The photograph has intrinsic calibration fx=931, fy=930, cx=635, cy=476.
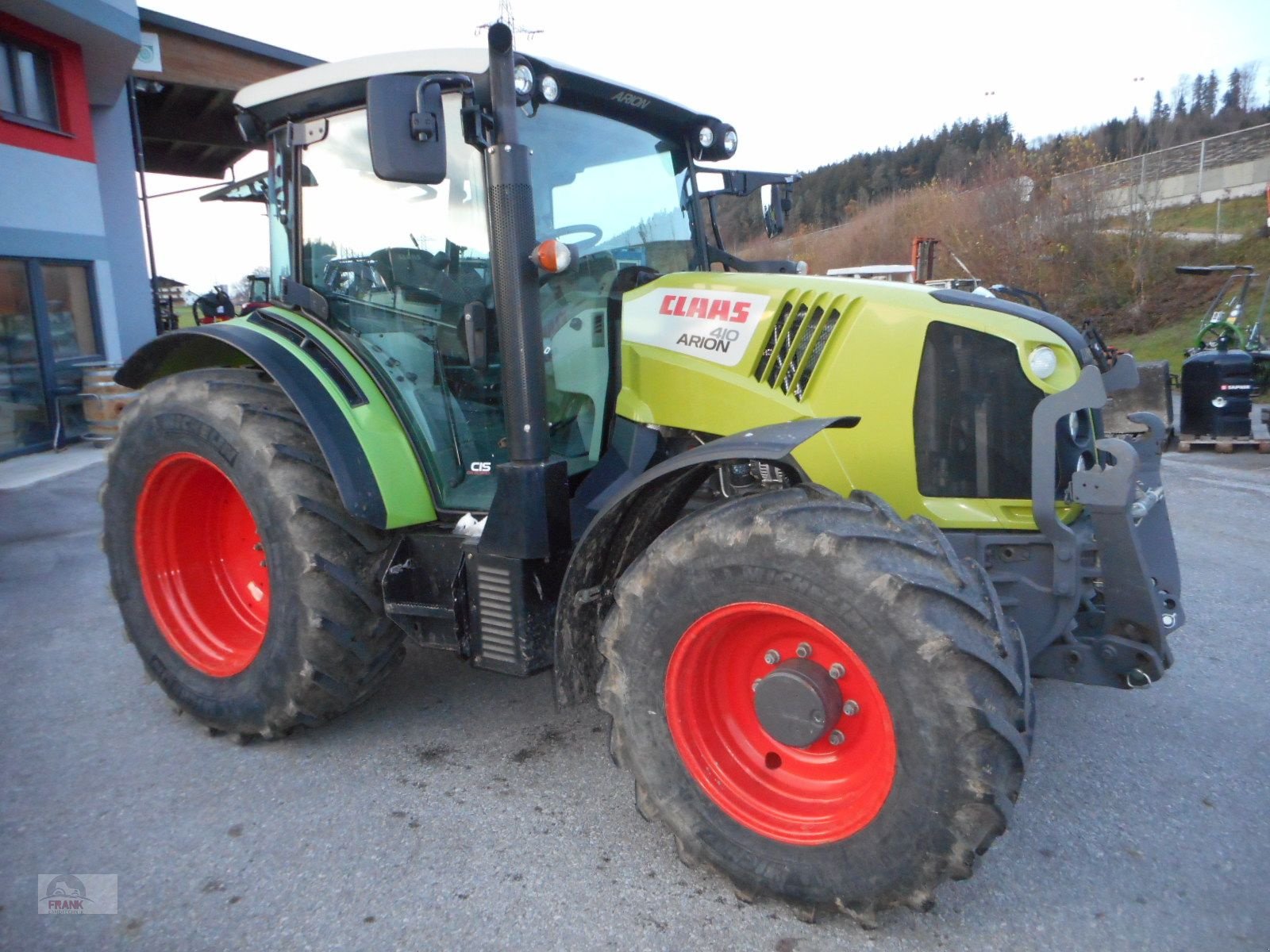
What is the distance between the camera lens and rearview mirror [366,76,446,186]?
2.41 metres

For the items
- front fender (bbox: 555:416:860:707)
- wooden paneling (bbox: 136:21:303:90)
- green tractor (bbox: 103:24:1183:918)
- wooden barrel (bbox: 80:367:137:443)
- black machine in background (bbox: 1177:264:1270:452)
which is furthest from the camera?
wooden paneling (bbox: 136:21:303:90)

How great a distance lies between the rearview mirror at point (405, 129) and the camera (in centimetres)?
241

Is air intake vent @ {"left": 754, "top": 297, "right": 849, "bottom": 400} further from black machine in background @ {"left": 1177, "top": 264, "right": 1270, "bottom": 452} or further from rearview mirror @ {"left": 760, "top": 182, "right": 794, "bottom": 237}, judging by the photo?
black machine in background @ {"left": 1177, "top": 264, "right": 1270, "bottom": 452}

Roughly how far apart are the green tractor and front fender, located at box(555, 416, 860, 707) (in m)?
0.01

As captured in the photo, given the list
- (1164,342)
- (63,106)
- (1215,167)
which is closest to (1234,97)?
(1215,167)

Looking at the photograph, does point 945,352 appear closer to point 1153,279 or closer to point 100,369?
point 100,369

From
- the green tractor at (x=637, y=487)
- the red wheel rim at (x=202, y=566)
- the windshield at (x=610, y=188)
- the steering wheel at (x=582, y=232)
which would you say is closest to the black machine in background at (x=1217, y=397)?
the green tractor at (x=637, y=487)

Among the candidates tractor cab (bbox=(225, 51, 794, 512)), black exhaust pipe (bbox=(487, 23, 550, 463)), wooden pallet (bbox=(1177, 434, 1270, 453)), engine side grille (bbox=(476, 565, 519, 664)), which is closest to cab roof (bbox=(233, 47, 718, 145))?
tractor cab (bbox=(225, 51, 794, 512))

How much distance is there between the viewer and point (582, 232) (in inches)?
122

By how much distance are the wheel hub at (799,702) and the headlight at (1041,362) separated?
39.9 inches

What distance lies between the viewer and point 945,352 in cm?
260

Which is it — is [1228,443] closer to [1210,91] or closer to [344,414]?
[344,414]

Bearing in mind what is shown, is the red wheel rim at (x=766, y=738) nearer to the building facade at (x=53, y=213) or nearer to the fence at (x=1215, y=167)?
the building facade at (x=53, y=213)

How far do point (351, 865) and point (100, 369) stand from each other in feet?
30.5
